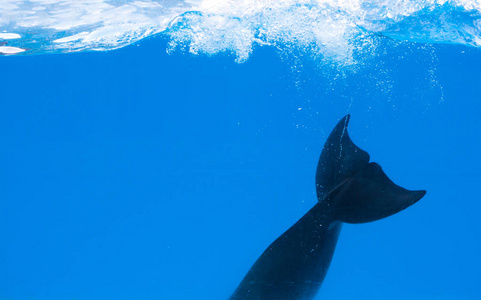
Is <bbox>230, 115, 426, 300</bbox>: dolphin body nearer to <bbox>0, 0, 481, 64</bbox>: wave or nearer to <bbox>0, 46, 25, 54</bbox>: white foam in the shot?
<bbox>0, 0, 481, 64</bbox>: wave

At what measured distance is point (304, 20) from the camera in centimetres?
1023

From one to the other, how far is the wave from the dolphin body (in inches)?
178

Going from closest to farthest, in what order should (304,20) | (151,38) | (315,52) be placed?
(304,20), (151,38), (315,52)

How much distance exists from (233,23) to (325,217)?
6.44 m

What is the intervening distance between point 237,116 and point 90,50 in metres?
6.14

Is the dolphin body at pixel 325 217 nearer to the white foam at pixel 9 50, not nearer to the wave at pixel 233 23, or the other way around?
the wave at pixel 233 23

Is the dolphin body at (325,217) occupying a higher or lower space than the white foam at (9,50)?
lower

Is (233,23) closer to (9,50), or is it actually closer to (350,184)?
(350,184)

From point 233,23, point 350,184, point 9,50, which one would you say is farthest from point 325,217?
point 9,50

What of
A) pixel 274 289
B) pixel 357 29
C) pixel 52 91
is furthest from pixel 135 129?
pixel 274 289

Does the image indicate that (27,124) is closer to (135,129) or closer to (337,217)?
(135,129)

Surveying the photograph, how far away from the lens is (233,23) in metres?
10.3

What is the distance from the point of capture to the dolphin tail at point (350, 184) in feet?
17.0

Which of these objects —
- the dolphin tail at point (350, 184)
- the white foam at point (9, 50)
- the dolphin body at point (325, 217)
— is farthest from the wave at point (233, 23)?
the dolphin body at point (325, 217)
